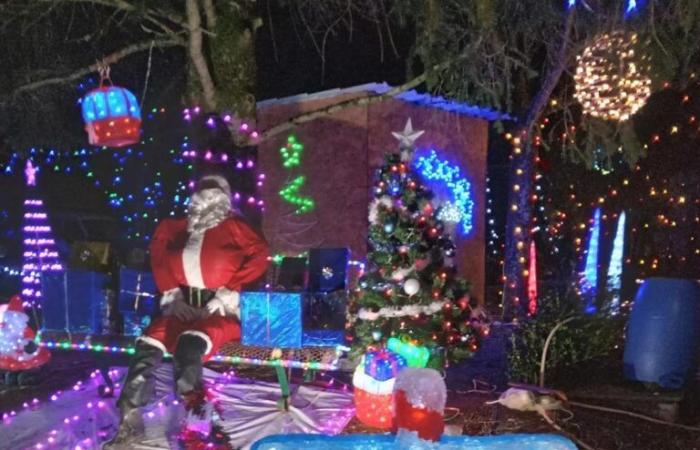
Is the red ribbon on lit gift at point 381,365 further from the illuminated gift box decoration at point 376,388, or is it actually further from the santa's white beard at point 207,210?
the santa's white beard at point 207,210

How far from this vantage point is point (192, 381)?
475 centimetres

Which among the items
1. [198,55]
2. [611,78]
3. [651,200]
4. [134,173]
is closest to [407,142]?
→ [611,78]

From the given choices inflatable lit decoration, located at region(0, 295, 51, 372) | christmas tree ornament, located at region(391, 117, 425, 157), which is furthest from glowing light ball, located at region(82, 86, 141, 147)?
christmas tree ornament, located at region(391, 117, 425, 157)

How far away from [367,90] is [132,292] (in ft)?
13.4

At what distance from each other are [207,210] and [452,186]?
18.1 ft

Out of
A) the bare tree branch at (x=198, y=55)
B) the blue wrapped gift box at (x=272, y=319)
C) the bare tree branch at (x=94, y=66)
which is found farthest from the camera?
the bare tree branch at (x=94, y=66)

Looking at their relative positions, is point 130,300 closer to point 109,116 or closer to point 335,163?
point 109,116

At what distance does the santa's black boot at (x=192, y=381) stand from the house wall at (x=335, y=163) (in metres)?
4.34

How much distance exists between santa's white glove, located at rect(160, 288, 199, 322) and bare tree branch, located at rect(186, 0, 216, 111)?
2383 millimetres

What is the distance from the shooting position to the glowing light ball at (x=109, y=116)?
5988 millimetres

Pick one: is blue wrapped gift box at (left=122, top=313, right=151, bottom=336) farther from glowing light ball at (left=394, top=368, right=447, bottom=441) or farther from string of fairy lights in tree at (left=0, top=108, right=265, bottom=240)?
glowing light ball at (left=394, top=368, right=447, bottom=441)

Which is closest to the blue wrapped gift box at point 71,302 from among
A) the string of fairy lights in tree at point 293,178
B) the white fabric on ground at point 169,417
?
the white fabric on ground at point 169,417

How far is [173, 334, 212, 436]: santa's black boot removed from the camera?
4660 millimetres

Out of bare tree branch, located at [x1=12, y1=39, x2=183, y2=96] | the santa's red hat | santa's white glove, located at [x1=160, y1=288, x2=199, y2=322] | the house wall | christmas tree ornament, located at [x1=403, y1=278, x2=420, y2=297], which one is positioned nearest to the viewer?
santa's white glove, located at [x1=160, y1=288, x2=199, y2=322]
